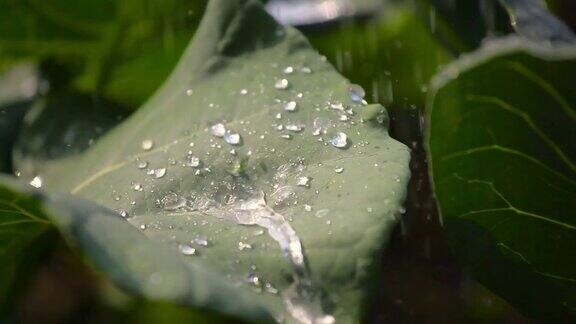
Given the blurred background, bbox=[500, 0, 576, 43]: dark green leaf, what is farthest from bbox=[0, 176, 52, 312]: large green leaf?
bbox=[500, 0, 576, 43]: dark green leaf

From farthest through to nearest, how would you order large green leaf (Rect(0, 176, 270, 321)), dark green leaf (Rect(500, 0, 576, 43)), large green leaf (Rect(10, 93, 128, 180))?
1. large green leaf (Rect(10, 93, 128, 180))
2. dark green leaf (Rect(500, 0, 576, 43))
3. large green leaf (Rect(0, 176, 270, 321))

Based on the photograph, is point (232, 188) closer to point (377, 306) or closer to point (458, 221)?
point (458, 221)

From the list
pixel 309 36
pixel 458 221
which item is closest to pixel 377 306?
pixel 458 221

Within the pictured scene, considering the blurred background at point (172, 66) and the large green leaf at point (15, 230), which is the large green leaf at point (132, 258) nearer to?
the large green leaf at point (15, 230)

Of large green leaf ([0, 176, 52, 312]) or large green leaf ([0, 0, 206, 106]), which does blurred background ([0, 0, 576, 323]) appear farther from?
large green leaf ([0, 176, 52, 312])

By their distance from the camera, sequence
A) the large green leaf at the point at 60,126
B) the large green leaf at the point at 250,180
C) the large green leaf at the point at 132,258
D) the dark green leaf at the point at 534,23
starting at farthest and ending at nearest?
the large green leaf at the point at 60,126, the dark green leaf at the point at 534,23, the large green leaf at the point at 250,180, the large green leaf at the point at 132,258

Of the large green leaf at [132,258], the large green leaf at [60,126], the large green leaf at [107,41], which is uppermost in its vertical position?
the large green leaf at [132,258]

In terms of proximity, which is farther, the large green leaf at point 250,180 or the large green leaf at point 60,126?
the large green leaf at point 60,126

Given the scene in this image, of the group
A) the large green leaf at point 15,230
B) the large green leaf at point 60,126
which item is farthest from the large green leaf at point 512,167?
the large green leaf at point 60,126
